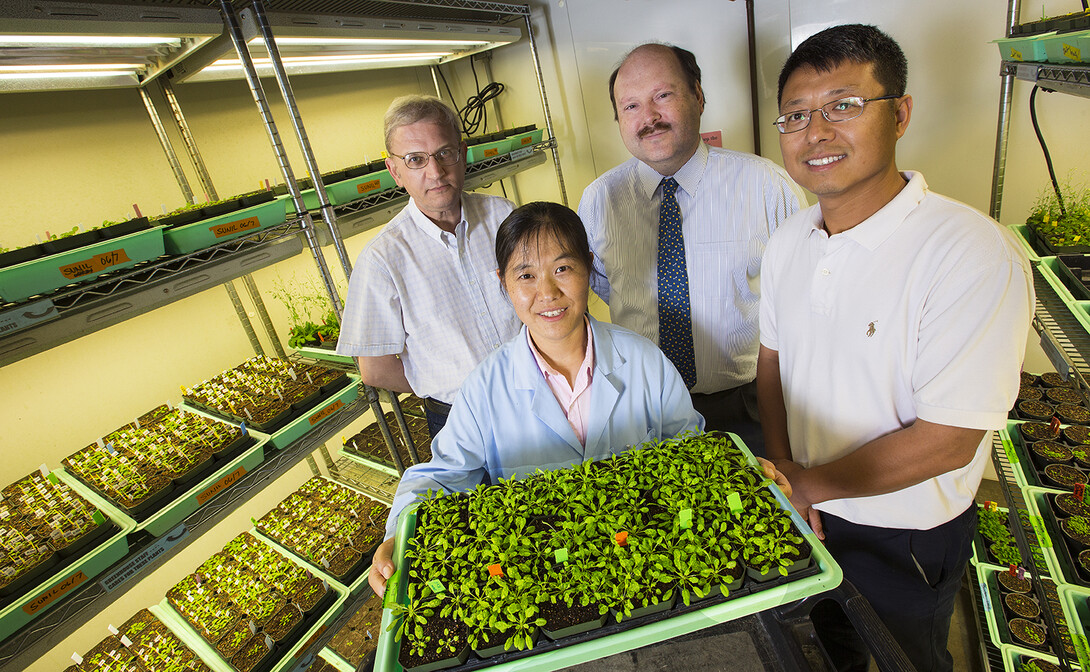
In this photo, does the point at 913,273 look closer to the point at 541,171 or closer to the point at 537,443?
the point at 537,443

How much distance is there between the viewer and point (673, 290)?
1.86m

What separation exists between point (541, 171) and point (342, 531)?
303cm

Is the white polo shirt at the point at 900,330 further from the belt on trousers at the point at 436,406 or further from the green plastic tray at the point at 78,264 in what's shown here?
the green plastic tray at the point at 78,264

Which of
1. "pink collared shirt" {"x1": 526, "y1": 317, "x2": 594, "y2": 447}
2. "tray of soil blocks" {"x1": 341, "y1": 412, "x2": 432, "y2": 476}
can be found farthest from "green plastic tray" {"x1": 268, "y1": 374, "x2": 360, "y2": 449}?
"pink collared shirt" {"x1": 526, "y1": 317, "x2": 594, "y2": 447}

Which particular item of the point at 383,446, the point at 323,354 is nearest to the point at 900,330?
the point at 323,354

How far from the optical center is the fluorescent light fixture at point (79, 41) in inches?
54.6

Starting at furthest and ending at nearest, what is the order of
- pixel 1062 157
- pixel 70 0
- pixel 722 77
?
pixel 722 77, pixel 1062 157, pixel 70 0

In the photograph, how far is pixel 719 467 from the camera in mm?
1152

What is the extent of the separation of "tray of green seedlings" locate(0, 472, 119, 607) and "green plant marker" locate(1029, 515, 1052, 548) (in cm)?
315

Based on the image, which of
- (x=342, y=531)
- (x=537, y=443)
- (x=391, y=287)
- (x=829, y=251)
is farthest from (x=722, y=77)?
(x=342, y=531)

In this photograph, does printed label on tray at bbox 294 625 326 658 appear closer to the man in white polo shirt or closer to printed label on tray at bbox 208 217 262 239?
printed label on tray at bbox 208 217 262 239

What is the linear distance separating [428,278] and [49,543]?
4.68 ft

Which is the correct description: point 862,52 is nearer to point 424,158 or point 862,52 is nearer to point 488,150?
point 424,158

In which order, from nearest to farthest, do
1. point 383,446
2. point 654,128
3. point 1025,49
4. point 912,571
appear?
point 912,571
point 1025,49
point 654,128
point 383,446
